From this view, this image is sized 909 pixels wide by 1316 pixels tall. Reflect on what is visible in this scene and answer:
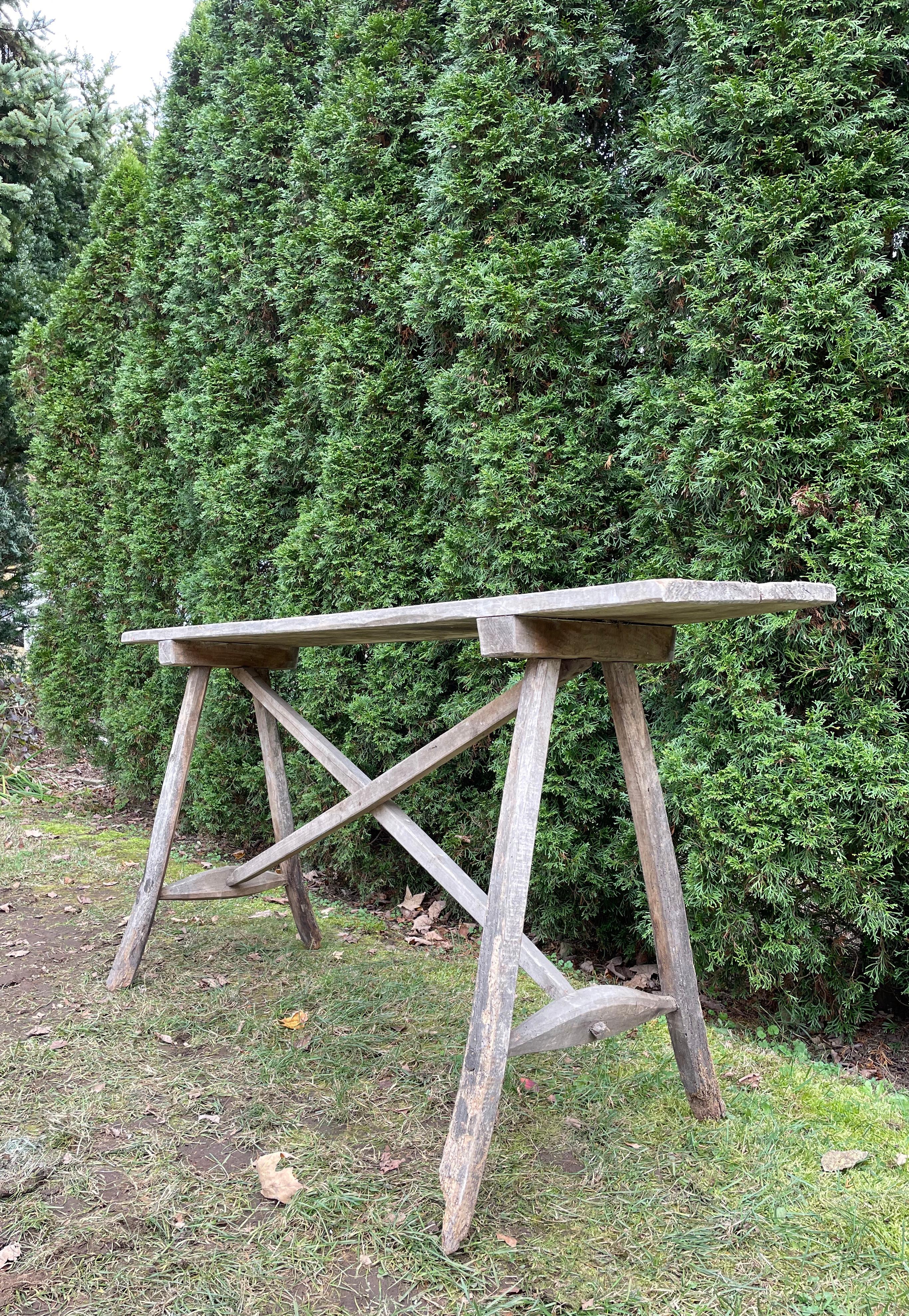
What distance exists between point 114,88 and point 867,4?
11.9 m

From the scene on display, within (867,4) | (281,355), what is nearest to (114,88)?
(281,355)

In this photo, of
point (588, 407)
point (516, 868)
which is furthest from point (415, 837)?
point (588, 407)

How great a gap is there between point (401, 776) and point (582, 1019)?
823 millimetres

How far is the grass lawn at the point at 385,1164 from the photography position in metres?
1.64

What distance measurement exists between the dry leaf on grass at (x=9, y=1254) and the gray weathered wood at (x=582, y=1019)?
3.40 ft

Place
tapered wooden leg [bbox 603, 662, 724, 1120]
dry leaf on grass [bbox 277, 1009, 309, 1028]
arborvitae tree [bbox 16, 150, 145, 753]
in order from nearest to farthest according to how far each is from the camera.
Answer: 1. tapered wooden leg [bbox 603, 662, 724, 1120]
2. dry leaf on grass [bbox 277, 1009, 309, 1028]
3. arborvitae tree [bbox 16, 150, 145, 753]

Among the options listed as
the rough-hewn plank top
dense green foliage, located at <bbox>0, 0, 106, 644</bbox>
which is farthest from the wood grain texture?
dense green foliage, located at <bbox>0, 0, 106, 644</bbox>

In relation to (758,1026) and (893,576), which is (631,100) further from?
(758,1026)

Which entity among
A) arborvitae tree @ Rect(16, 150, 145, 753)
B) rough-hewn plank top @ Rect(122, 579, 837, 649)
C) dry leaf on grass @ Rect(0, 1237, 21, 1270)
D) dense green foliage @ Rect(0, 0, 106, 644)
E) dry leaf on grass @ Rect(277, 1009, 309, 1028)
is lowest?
dry leaf on grass @ Rect(277, 1009, 309, 1028)

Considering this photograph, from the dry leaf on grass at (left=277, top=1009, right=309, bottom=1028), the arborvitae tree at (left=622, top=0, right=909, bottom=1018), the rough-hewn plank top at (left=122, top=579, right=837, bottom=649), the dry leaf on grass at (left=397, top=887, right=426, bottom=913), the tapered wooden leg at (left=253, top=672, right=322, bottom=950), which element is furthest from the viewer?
the dry leaf on grass at (left=397, top=887, right=426, bottom=913)

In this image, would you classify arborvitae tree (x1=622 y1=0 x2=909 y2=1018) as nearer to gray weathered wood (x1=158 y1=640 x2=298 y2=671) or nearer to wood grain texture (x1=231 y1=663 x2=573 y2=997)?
wood grain texture (x1=231 y1=663 x2=573 y2=997)

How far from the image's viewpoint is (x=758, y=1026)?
9.52 feet

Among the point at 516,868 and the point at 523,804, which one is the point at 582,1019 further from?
the point at 523,804

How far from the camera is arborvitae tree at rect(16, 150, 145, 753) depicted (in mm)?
6020
